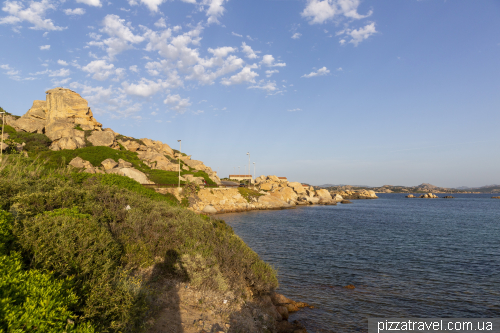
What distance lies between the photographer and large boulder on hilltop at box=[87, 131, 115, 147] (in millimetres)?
66125

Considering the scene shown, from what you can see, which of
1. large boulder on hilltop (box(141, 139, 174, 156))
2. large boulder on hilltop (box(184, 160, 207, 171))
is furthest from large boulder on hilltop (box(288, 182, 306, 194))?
large boulder on hilltop (box(141, 139, 174, 156))

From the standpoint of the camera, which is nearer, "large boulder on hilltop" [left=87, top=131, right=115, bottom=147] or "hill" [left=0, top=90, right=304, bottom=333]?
"hill" [left=0, top=90, right=304, bottom=333]

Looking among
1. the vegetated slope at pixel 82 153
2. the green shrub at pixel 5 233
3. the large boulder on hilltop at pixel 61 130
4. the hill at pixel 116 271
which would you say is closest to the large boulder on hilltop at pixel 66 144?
the vegetated slope at pixel 82 153

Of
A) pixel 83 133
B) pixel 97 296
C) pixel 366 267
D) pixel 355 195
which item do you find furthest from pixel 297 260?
pixel 355 195

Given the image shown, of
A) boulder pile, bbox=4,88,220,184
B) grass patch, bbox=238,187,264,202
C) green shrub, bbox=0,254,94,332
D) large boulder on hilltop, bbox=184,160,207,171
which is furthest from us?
large boulder on hilltop, bbox=184,160,207,171

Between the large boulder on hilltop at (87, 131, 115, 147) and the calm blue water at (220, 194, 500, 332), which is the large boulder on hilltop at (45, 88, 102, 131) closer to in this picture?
the large boulder on hilltop at (87, 131, 115, 147)

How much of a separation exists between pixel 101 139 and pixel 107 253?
2744 inches

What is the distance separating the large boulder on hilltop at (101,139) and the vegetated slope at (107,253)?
58.3 meters

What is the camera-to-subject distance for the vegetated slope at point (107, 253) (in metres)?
5.47

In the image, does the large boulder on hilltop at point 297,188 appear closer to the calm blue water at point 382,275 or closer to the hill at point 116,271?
the calm blue water at point 382,275

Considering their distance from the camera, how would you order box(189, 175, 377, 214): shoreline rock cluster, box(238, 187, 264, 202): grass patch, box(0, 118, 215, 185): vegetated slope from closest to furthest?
1. box(0, 118, 215, 185): vegetated slope
2. box(189, 175, 377, 214): shoreline rock cluster
3. box(238, 187, 264, 202): grass patch

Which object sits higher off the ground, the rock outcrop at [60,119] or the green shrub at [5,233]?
the rock outcrop at [60,119]

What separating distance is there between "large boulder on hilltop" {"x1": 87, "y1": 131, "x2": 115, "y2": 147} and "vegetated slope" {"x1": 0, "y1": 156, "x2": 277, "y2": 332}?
5827 cm

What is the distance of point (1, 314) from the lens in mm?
3547
